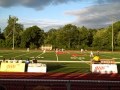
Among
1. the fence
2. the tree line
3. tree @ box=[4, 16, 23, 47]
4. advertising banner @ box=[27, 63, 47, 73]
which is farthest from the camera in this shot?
tree @ box=[4, 16, 23, 47]

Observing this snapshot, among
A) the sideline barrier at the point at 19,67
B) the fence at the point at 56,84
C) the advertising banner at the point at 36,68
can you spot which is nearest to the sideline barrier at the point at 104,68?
the advertising banner at the point at 36,68

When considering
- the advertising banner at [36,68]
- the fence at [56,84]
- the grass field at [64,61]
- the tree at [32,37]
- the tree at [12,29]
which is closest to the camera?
the fence at [56,84]

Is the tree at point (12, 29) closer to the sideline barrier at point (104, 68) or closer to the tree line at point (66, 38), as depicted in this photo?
the tree line at point (66, 38)

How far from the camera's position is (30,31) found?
384 feet

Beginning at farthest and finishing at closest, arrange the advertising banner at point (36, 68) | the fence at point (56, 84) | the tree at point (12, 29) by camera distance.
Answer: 1. the tree at point (12, 29)
2. the advertising banner at point (36, 68)
3. the fence at point (56, 84)

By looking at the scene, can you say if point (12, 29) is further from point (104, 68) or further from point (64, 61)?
point (104, 68)

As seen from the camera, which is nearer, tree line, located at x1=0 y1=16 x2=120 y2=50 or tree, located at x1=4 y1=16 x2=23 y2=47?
tree line, located at x1=0 y1=16 x2=120 y2=50

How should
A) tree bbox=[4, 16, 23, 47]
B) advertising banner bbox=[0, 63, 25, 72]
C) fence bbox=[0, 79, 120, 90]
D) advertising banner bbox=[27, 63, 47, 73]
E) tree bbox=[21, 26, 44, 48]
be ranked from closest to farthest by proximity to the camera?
fence bbox=[0, 79, 120, 90], advertising banner bbox=[0, 63, 25, 72], advertising banner bbox=[27, 63, 47, 73], tree bbox=[21, 26, 44, 48], tree bbox=[4, 16, 23, 47]

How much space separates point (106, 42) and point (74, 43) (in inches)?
450

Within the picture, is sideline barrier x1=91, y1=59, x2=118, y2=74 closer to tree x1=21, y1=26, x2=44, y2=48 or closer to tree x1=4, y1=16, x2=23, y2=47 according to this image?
tree x1=21, y1=26, x2=44, y2=48

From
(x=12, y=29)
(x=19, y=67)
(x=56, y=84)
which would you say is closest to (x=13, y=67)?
(x=19, y=67)

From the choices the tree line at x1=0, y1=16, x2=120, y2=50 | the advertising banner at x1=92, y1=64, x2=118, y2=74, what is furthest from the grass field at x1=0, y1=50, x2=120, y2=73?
the tree line at x1=0, y1=16, x2=120, y2=50

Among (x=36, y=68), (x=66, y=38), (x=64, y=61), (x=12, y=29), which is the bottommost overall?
(x=64, y=61)

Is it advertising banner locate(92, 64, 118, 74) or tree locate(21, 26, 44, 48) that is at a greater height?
tree locate(21, 26, 44, 48)
